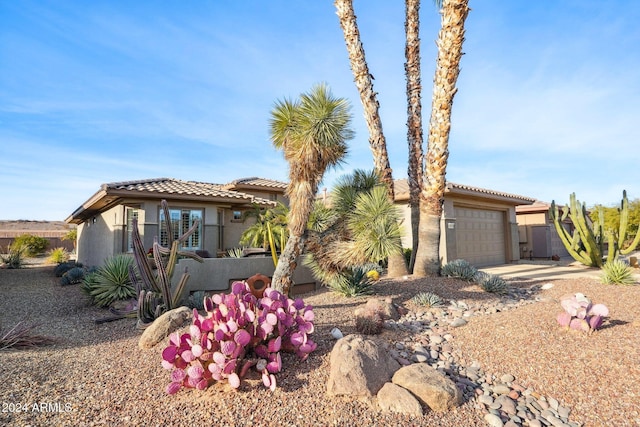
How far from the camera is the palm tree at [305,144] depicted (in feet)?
22.6

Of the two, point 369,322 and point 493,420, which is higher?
point 369,322

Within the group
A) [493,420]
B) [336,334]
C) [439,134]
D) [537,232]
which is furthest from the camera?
[537,232]

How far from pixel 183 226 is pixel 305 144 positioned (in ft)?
26.7

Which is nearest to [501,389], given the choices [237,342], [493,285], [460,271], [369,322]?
[369,322]

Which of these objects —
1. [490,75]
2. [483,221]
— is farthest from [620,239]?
[490,75]

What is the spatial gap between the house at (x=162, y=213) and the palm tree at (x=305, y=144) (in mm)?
5598

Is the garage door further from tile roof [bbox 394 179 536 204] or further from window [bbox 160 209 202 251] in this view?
window [bbox 160 209 202 251]

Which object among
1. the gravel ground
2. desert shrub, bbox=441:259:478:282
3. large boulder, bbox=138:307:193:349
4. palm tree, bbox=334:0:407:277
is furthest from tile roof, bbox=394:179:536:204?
large boulder, bbox=138:307:193:349

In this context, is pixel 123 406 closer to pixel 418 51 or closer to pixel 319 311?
pixel 319 311

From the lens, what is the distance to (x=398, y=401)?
364 centimetres

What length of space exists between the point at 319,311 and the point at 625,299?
6.69 meters

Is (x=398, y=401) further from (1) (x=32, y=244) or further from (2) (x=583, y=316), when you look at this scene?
(1) (x=32, y=244)

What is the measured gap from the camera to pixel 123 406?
11.8ft

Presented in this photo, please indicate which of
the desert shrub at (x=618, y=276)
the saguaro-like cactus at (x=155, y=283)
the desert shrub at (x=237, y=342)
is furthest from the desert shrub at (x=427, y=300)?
the desert shrub at (x=618, y=276)
